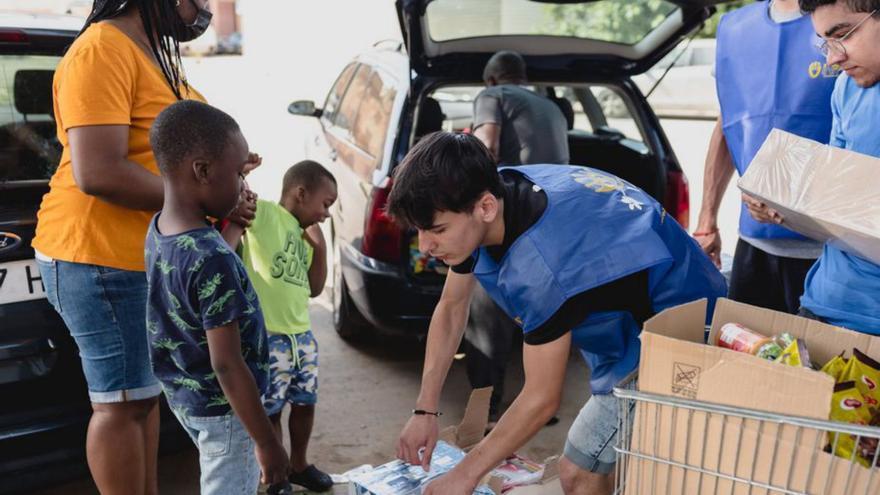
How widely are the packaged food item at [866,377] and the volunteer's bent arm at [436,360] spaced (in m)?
0.98

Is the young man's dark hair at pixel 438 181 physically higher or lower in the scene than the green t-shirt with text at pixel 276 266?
higher

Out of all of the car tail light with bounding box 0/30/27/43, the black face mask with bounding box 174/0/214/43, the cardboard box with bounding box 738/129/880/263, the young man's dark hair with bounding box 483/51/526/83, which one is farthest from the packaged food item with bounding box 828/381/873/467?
the young man's dark hair with bounding box 483/51/526/83

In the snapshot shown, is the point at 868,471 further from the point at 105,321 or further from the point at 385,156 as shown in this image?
the point at 385,156

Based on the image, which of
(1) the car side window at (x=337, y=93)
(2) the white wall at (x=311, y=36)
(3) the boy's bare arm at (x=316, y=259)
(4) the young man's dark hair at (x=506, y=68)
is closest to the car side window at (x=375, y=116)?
(4) the young man's dark hair at (x=506, y=68)

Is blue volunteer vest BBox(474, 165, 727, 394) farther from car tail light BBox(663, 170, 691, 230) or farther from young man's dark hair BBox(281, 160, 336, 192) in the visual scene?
car tail light BBox(663, 170, 691, 230)

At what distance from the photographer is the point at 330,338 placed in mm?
4719

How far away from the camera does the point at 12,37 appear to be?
260 centimetres

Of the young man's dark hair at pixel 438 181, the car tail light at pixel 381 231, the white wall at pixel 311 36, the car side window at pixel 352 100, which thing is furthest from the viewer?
the white wall at pixel 311 36

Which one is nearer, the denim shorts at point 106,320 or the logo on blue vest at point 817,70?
the denim shorts at point 106,320

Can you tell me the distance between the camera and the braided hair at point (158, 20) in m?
2.12

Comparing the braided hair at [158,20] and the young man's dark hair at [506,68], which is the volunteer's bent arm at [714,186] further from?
the braided hair at [158,20]

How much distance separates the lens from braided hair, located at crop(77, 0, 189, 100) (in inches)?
83.5

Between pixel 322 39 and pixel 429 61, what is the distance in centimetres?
1586

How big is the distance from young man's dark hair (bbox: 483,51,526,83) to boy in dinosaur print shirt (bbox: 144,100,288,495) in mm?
2270
